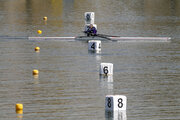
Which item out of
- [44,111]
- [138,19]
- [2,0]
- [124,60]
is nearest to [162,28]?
[138,19]

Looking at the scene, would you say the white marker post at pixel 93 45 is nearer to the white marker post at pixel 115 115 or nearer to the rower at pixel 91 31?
the rower at pixel 91 31

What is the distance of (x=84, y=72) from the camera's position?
25.7 meters

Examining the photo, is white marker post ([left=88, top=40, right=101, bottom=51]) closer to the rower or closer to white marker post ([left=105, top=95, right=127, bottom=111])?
the rower

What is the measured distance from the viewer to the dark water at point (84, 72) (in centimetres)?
1891

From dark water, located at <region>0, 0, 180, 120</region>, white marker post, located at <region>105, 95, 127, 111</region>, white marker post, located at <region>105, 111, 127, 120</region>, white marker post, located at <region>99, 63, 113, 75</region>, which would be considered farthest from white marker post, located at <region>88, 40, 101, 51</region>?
white marker post, located at <region>105, 111, 127, 120</region>

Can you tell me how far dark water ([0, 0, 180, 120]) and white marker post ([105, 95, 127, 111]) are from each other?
29 cm

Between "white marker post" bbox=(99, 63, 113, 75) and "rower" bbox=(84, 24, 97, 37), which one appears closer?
"white marker post" bbox=(99, 63, 113, 75)

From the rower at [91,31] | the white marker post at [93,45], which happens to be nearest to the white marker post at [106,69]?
the white marker post at [93,45]

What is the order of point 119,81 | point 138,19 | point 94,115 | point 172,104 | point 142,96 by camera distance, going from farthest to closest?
point 138,19 → point 119,81 → point 142,96 → point 172,104 → point 94,115

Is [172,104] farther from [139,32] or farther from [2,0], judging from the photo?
[2,0]

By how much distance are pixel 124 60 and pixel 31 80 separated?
670 centimetres

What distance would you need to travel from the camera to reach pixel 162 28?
44.1 metres

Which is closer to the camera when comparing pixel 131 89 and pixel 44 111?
pixel 44 111

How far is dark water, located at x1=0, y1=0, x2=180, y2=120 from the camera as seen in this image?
62.0 ft
